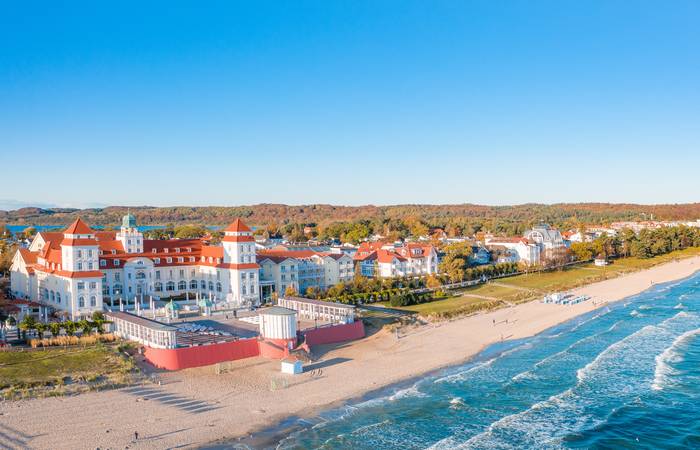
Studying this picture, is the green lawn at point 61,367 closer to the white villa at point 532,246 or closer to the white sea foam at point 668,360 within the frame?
the white sea foam at point 668,360

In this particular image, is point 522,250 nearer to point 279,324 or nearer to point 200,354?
point 279,324

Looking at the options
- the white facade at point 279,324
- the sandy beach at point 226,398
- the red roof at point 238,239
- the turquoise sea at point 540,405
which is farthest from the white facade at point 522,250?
the white facade at point 279,324

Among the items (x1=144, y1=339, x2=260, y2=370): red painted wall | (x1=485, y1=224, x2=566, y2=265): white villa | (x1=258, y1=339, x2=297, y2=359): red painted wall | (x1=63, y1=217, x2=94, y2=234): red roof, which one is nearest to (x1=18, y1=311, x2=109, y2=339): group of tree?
(x1=144, y1=339, x2=260, y2=370): red painted wall

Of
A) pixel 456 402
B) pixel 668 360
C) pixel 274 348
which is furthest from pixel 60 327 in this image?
pixel 668 360

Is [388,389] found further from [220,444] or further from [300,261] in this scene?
[300,261]

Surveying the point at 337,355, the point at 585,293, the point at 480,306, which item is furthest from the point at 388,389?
the point at 585,293

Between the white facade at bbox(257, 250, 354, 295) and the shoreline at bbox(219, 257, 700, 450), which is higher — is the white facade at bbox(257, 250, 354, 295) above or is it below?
above

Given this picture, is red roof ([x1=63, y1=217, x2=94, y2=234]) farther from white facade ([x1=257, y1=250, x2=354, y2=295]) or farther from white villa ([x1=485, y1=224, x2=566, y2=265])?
white villa ([x1=485, y1=224, x2=566, y2=265])
